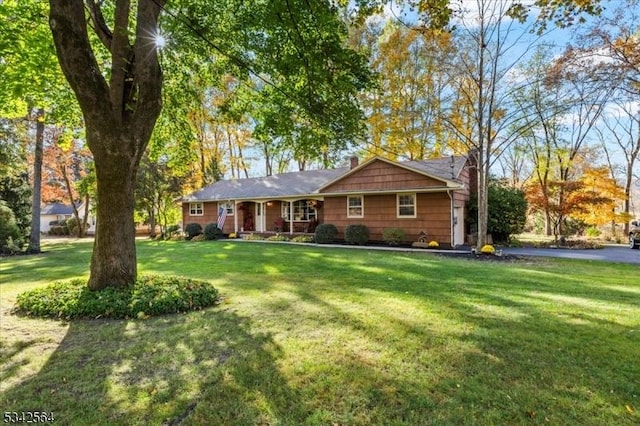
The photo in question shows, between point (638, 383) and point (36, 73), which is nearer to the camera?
point (638, 383)

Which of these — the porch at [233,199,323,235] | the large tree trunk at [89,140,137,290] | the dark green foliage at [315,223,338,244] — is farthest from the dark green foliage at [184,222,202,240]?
the large tree trunk at [89,140,137,290]

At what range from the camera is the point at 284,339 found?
3957mm

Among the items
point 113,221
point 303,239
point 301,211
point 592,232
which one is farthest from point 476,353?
point 592,232

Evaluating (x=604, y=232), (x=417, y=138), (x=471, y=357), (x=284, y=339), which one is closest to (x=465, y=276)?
(x=471, y=357)

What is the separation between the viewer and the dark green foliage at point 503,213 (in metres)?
16.1

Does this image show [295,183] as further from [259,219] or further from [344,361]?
[344,361]

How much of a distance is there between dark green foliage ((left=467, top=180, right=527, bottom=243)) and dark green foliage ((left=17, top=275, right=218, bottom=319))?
14377 millimetres

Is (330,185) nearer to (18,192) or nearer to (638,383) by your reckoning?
(638,383)

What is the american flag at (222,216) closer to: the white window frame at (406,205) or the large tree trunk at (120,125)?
the white window frame at (406,205)

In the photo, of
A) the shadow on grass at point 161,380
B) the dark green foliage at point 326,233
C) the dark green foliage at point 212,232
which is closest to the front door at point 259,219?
the dark green foliage at point 212,232

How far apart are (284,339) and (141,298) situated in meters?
2.69

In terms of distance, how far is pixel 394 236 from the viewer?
1556cm

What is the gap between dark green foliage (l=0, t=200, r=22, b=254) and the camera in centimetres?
1502

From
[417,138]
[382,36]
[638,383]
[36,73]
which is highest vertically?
[382,36]
